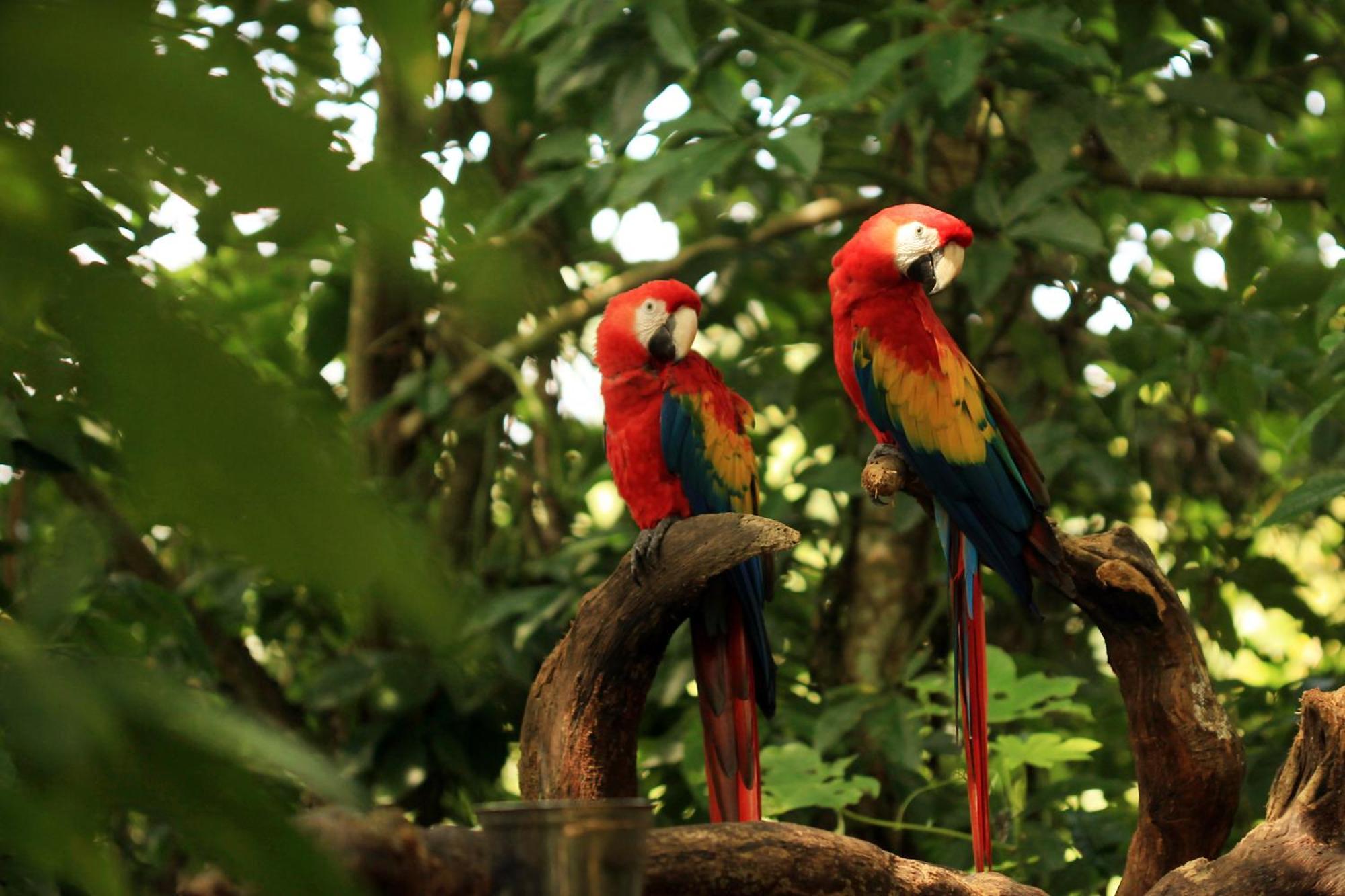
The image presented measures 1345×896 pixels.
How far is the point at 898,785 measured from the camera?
1702 millimetres

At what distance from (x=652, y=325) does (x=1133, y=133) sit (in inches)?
26.0

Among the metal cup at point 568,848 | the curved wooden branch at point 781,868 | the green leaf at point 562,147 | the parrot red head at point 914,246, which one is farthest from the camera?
the green leaf at point 562,147

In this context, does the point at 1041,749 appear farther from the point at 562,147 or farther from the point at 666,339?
the point at 562,147

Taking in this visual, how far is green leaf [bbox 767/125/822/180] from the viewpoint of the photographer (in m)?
1.36

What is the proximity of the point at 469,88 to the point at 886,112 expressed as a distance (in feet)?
2.03

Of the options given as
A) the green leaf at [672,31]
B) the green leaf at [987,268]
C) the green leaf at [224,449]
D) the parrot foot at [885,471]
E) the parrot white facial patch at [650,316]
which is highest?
the green leaf at [672,31]

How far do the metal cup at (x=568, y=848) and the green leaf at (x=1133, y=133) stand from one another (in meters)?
1.16

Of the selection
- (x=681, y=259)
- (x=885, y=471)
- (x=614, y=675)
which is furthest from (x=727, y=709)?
(x=681, y=259)

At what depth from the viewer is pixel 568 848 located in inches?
21.8

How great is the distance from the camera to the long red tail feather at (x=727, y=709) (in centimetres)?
119

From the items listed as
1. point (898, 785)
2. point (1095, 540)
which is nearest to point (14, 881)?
point (1095, 540)

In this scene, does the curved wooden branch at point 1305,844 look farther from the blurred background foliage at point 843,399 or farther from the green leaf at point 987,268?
the green leaf at point 987,268

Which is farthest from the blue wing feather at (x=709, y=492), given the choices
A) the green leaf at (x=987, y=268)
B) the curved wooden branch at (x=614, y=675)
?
the green leaf at (x=987, y=268)

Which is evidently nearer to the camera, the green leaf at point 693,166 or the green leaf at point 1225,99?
the green leaf at point 693,166
